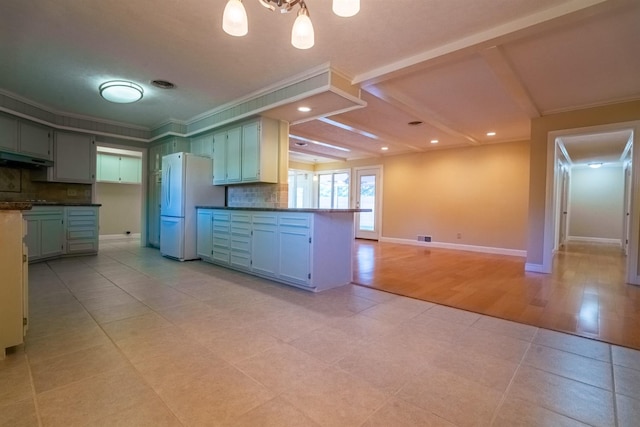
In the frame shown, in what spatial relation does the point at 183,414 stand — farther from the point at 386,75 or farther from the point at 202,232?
the point at 202,232

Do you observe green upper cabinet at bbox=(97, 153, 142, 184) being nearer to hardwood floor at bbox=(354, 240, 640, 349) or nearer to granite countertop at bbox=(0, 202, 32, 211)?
hardwood floor at bbox=(354, 240, 640, 349)

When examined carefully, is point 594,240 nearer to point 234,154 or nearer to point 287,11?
point 234,154

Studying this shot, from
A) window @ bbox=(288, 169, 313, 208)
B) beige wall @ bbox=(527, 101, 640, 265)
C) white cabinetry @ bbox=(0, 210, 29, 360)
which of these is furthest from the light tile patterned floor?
window @ bbox=(288, 169, 313, 208)

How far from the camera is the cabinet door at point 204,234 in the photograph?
4.86m

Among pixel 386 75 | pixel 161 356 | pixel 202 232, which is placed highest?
pixel 386 75

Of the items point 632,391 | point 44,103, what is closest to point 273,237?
point 632,391

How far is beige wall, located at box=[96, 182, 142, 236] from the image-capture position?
7.77 meters

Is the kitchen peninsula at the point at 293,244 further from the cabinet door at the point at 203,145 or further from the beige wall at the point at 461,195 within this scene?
the beige wall at the point at 461,195

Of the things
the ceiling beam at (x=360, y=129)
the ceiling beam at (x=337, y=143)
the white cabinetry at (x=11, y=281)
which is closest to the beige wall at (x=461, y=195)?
the ceiling beam at (x=337, y=143)

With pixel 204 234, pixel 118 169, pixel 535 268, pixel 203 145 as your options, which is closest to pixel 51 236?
pixel 204 234

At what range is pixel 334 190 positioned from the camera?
9.84 meters

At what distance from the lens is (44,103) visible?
4.76 meters

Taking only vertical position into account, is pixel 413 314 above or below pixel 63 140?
below

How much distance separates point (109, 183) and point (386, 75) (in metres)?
7.69
